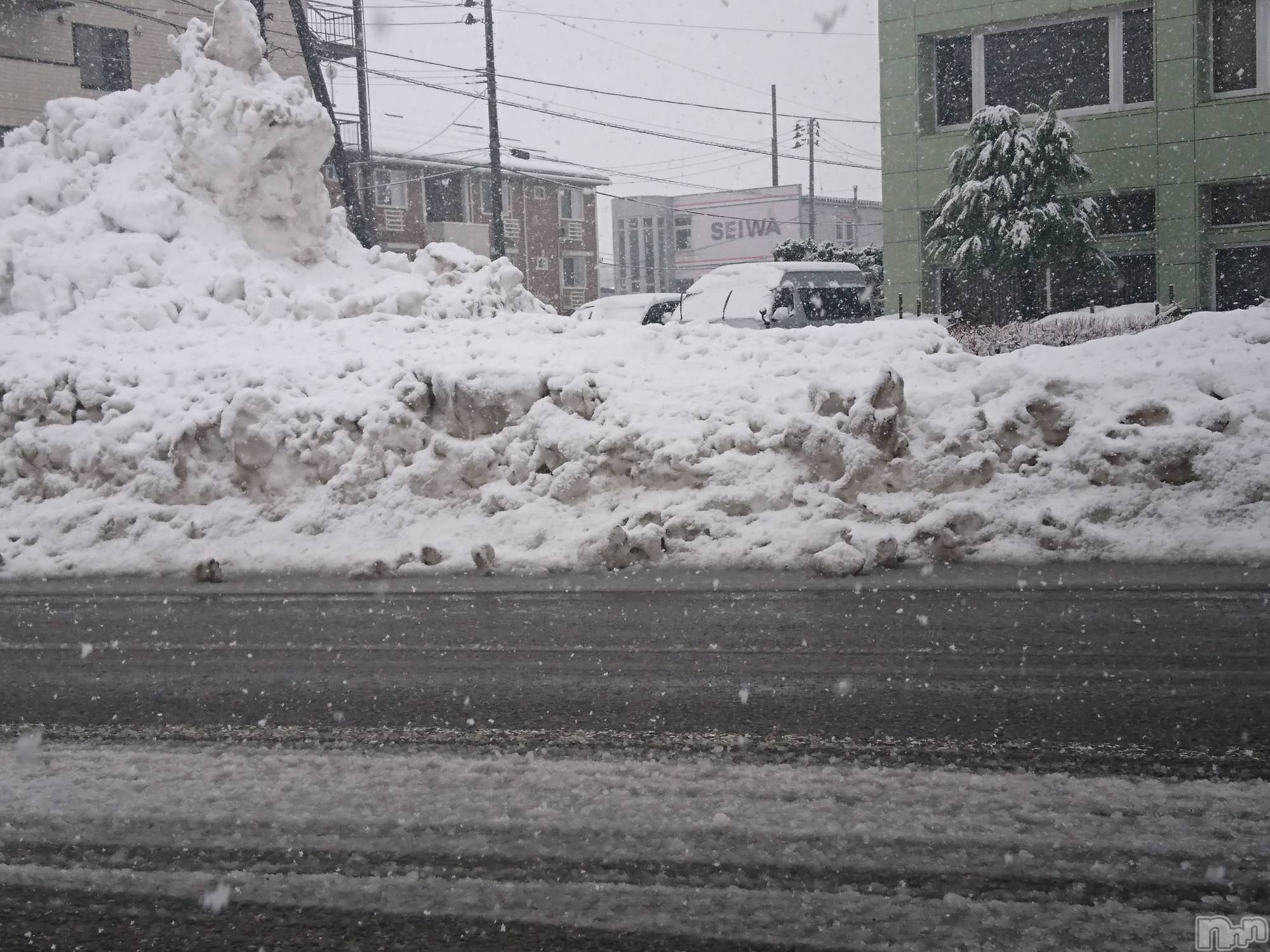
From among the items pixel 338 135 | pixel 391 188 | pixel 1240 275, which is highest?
pixel 391 188

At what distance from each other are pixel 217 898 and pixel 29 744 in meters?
1.80

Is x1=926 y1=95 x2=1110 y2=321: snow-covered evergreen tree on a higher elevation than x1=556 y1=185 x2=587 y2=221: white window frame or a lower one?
lower

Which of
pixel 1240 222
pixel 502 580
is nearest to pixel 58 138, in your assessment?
pixel 502 580

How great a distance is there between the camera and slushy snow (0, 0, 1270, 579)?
8.00m

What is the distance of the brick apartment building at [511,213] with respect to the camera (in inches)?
1770

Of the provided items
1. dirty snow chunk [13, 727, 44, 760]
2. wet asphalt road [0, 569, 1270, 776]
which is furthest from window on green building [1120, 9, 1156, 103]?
dirty snow chunk [13, 727, 44, 760]

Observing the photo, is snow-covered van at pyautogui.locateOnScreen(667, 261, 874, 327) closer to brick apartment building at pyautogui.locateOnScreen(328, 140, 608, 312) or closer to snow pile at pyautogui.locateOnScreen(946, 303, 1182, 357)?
snow pile at pyautogui.locateOnScreen(946, 303, 1182, 357)

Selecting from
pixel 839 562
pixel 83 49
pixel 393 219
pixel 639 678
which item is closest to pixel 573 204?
pixel 393 219

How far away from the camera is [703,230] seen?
67000 mm

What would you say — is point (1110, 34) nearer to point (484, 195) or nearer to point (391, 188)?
point (391, 188)

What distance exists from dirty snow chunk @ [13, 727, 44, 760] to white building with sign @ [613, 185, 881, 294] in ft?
194

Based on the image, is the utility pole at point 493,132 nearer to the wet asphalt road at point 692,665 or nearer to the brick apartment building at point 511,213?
the brick apartment building at point 511,213

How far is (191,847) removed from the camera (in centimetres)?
353

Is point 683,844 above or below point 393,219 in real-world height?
below
